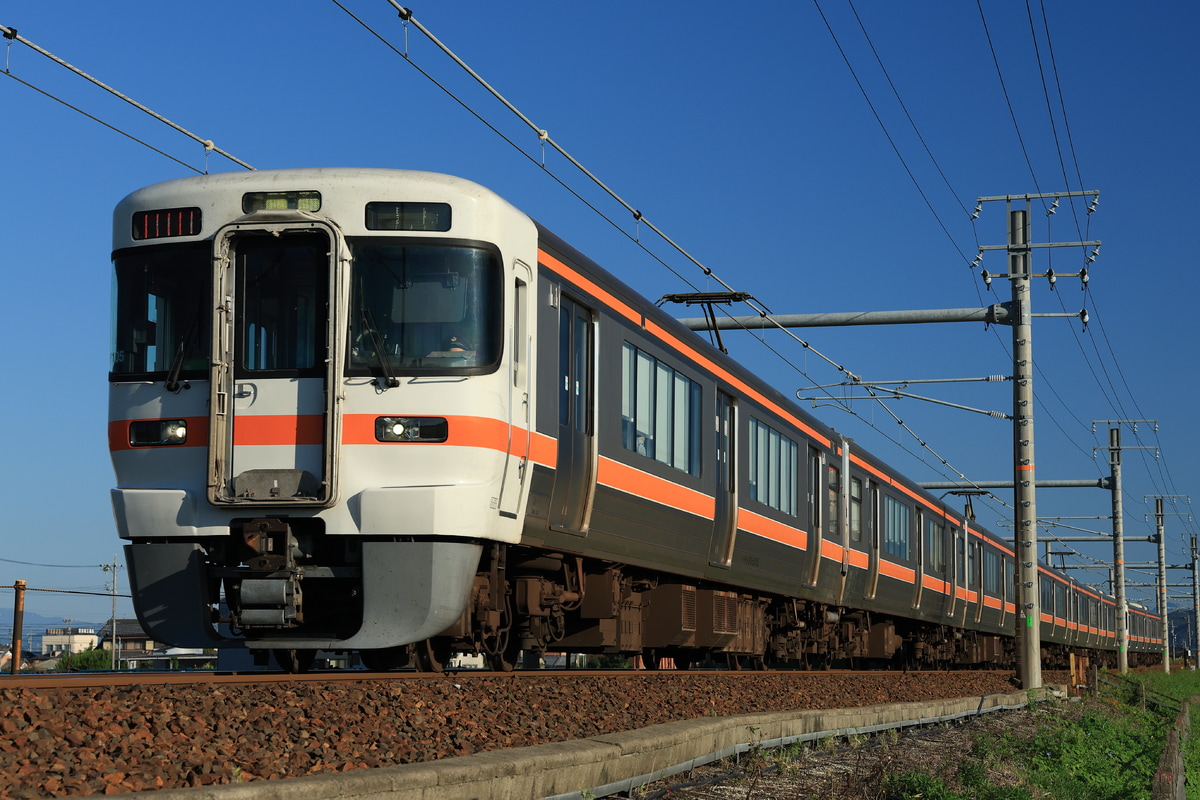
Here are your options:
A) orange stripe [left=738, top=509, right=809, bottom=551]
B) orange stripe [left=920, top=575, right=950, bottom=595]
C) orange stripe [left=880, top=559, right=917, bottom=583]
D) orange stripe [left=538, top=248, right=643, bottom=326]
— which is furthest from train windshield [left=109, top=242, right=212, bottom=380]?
orange stripe [left=920, top=575, right=950, bottom=595]

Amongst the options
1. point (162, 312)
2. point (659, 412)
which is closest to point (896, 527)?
point (659, 412)

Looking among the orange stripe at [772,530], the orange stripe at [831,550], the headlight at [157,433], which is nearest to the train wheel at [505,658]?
the headlight at [157,433]

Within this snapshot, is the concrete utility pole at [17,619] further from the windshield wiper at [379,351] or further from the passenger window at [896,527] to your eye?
the passenger window at [896,527]

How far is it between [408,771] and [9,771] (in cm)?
132

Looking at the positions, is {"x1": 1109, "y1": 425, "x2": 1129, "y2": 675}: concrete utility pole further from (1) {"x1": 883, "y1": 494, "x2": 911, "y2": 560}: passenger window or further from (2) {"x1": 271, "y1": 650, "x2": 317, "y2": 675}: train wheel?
(2) {"x1": 271, "y1": 650, "x2": 317, "y2": 675}: train wheel

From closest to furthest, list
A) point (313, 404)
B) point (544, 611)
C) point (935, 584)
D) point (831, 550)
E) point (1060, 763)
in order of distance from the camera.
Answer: point (313, 404) < point (544, 611) < point (1060, 763) < point (831, 550) < point (935, 584)

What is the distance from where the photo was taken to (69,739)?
5148mm

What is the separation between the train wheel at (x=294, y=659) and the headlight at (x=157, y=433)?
1.73 m

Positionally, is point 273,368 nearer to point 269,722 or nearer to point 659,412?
point 269,722

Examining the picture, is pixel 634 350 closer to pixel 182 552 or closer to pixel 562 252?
pixel 562 252

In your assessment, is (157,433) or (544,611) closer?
(157,433)

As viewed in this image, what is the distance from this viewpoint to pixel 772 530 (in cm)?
1579

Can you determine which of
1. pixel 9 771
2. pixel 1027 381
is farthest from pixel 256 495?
pixel 1027 381

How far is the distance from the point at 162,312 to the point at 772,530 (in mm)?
8582
